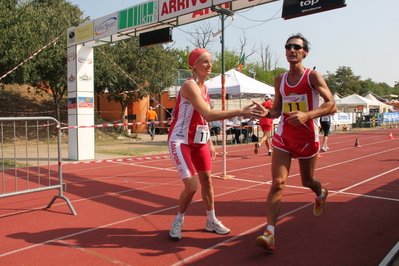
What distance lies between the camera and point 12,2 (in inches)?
730

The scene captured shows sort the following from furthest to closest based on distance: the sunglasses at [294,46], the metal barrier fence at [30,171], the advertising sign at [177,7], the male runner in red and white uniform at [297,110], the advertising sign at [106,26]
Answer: the advertising sign at [106,26], the advertising sign at [177,7], the metal barrier fence at [30,171], the sunglasses at [294,46], the male runner in red and white uniform at [297,110]

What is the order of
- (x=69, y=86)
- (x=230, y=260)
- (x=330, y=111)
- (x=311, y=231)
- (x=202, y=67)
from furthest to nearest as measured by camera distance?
(x=69, y=86), (x=311, y=231), (x=202, y=67), (x=330, y=111), (x=230, y=260)

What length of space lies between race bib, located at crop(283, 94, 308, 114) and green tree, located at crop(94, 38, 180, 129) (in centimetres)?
1880

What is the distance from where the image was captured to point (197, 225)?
465 centimetres

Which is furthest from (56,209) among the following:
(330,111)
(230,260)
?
(330,111)

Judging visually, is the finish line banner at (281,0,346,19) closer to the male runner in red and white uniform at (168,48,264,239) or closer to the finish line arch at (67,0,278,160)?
the finish line arch at (67,0,278,160)

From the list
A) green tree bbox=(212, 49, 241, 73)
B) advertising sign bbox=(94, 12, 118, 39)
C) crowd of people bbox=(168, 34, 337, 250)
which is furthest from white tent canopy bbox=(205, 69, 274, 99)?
green tree bbox=(212, 49, 241, 73)

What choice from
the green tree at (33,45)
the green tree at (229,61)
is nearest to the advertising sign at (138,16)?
the green tree at (33,45)

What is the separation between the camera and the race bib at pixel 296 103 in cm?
388

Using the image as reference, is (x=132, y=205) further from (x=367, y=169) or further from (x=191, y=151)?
(x=367, y=169)

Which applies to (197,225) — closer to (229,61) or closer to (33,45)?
(33,45)

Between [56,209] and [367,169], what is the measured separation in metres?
7.38

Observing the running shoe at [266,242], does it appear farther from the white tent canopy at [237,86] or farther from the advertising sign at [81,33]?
the white tent canopy at [237,86]

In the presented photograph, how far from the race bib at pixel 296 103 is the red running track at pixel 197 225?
1.46m
